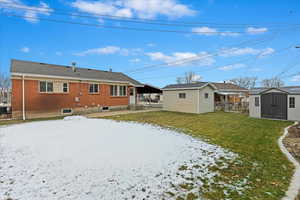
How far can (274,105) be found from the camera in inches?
474

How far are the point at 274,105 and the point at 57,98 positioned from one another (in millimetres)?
17654

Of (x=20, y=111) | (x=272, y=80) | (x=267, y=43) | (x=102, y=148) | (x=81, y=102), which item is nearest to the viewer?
(x=102, y=148)

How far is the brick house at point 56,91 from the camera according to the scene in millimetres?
11414

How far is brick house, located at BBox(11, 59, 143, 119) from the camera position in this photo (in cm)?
1141

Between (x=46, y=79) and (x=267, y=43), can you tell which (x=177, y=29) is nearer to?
(x=267, y=43)

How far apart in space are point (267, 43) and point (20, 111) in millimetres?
23865

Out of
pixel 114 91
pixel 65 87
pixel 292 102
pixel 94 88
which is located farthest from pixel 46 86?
pixel 292 102

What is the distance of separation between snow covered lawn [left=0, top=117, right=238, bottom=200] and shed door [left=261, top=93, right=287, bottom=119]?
1001 cm

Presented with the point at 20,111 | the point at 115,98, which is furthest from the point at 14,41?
the point at 115,98

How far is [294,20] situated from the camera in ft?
43.6

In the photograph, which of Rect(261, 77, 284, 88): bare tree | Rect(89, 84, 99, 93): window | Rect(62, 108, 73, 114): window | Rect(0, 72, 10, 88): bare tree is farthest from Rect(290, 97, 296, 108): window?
Rect(0, 72, 10, 88): bare tree

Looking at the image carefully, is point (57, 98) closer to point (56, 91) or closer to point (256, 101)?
point (56, 91)

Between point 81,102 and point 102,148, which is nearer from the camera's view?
point 102,148

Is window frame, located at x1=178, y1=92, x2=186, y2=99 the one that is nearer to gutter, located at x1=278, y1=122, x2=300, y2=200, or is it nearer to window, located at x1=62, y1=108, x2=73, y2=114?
window, located at x1=62, y1=108, x2=73, y2=114
